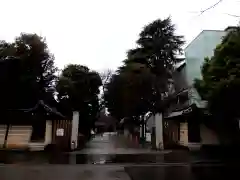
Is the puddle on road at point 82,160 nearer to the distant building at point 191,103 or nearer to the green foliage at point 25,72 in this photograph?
the distant building at point 191,103

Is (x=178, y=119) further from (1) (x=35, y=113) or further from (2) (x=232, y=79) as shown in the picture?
(1) (x=35, y=113)

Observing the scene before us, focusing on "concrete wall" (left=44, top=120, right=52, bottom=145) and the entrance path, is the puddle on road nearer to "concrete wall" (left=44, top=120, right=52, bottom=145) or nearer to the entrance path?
"concrete wall" (left=44, top=120, right=52, bottom=145)

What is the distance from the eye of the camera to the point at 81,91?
4478 centimetres

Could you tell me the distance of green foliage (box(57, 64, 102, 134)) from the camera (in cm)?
4166

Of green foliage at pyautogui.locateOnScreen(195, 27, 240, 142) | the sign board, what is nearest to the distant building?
green foliage at pyautogui.locateOnScreen(195, 27, 240, 142)

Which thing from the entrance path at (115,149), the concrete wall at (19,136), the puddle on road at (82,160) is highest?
the concrete wall at (19,136)

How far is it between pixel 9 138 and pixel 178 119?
13033 mm

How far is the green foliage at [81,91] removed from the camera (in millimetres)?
41656

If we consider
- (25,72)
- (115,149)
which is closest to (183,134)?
(115,149)

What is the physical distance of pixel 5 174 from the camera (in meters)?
12.7

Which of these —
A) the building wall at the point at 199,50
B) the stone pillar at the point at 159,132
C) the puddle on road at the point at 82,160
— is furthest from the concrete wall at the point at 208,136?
the building wall at the point at 199,50

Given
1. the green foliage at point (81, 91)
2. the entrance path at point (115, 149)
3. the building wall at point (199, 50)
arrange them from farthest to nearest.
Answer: the green foliage at point (81, 91)
the building wall at point (199, 50)
the entrance path at point (115, 149)

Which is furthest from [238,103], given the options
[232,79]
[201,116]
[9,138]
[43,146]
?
[9,138]

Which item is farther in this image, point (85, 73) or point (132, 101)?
point (85, 73)
